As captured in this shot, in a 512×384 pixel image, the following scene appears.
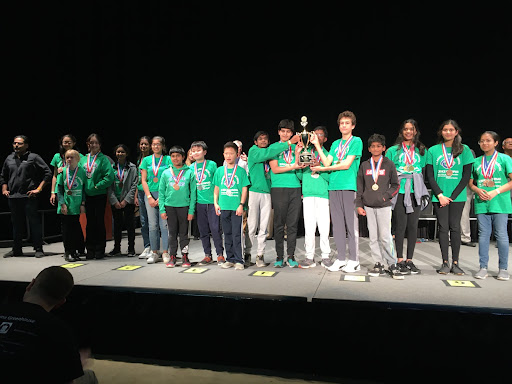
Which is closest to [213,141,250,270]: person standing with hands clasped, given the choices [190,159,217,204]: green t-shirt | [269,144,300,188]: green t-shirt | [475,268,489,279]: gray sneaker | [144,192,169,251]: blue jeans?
[190,159,217,204]: green t-shirt

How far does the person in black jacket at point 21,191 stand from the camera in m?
4.59

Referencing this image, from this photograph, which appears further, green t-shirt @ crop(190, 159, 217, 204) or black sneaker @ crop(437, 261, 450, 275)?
green t-shirt @ crop(190, 159, 217, 204)

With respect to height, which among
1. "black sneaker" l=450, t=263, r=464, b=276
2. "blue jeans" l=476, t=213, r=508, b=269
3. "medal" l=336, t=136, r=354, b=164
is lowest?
"black sneaker" l=450, t=263, r=464, b=276

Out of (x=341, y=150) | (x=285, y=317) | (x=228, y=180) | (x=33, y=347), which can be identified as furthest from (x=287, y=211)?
(x=33, y=347)

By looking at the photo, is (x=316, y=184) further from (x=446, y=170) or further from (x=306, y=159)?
(x=446, y=170)

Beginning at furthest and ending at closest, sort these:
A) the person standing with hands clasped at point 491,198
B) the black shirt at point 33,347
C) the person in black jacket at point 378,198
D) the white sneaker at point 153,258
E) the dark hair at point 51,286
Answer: the white sneaker at point 153,258, the person in black jacket at point 378,198, the person standing with hands clasped at point 491,198, the dark hair at point 51,286, the black shirt at point 33,347

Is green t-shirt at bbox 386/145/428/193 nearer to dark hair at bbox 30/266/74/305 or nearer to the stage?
the stage

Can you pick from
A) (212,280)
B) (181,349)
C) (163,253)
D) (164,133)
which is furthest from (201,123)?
(181,349)

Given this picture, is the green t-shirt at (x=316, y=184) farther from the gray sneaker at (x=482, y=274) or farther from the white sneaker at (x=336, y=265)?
the gray sneaker at (x=482, y=274)

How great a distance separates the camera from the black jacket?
3.35 meters

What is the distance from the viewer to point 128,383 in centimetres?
223

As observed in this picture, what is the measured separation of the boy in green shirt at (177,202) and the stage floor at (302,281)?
26 cm

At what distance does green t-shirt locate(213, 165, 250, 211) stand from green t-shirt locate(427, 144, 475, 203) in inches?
68.3

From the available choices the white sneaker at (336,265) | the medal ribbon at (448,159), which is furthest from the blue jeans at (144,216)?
the medal ribbon at (448,159)
